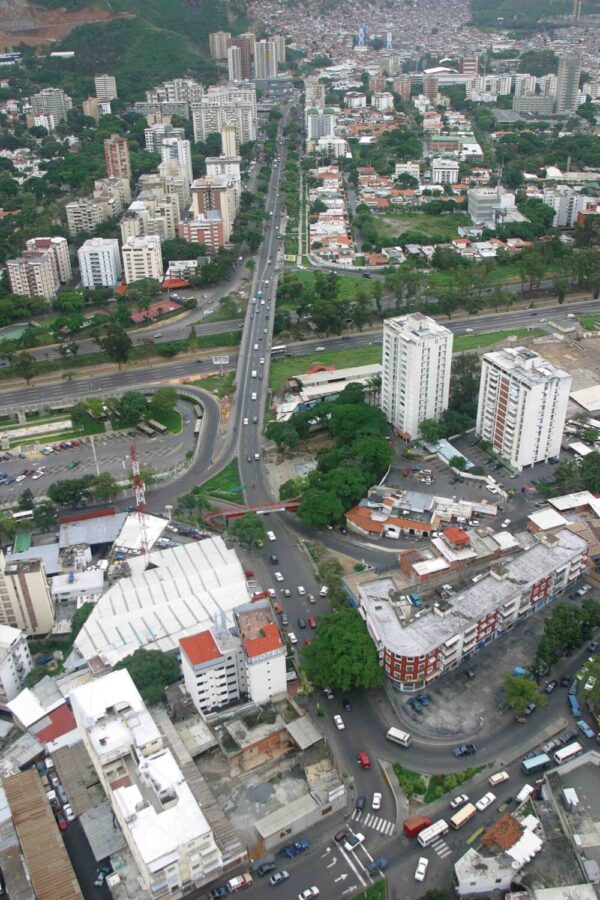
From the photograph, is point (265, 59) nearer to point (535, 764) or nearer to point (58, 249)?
point (58, 249)

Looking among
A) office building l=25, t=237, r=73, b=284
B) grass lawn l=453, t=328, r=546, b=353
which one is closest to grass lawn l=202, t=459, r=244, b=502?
grass lawn l=453, t=328, r=546, b=353

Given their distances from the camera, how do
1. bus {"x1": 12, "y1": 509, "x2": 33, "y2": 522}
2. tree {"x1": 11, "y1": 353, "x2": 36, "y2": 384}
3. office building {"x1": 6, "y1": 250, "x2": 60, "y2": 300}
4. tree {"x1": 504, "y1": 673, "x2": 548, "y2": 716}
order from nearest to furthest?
tree {"x1": 504, "y1": 673, "x2": 548, "y2": 716}
bus {"x1": 12, "y1": 509, "x2": 33, "y2": 522}
tree {"x1": 11, "y1": 353, "x2": 36, "y2": 384}
office building {"x1": 6, "y1": 250, "x2": 60, "y2": 300}

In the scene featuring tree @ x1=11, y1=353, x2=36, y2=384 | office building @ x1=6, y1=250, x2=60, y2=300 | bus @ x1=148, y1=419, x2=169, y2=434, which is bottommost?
bus @ x1=148, y1=419, x2=169, y2=434

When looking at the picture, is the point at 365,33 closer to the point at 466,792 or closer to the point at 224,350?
the point at 224,350

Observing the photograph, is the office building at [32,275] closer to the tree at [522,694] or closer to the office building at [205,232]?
the office building at [205,232]

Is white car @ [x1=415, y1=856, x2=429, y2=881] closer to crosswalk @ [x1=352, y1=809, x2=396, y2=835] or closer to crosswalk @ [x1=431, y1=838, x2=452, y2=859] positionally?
crosswalk @ [x1=431, y1=838, x2=452, y2=859]

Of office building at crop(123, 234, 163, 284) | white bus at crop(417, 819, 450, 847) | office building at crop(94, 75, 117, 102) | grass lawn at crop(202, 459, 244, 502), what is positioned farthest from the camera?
office building at crop(94, 75, 117, 102)

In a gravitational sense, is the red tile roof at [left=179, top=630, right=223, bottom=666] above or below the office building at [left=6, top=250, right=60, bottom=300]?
below
